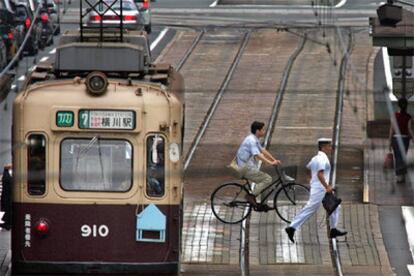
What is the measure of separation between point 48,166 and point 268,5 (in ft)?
124

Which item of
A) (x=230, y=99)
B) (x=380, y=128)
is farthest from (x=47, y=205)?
(x=230, y=99)

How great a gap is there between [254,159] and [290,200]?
0.91 meters

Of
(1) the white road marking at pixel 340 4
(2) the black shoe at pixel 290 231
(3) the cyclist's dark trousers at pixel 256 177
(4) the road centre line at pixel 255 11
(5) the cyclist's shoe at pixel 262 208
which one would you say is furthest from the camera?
(1) the white road marking at pixel 340 4

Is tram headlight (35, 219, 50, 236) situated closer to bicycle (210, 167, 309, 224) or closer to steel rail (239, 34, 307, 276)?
steel rail (239, 34, 307, 276)

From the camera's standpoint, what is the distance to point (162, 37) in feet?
154

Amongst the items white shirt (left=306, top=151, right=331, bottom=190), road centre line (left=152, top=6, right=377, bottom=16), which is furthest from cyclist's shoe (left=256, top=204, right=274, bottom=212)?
road centre line (left=152, top=6, right=377, bottom=16)

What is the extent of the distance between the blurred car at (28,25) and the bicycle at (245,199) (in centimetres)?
1816

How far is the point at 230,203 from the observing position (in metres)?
23.0

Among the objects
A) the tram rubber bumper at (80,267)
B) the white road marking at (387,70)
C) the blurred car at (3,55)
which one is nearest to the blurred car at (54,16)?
the blurred car at (3,55)

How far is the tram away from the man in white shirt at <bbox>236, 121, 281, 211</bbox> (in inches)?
162

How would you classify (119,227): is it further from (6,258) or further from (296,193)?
(296,193)

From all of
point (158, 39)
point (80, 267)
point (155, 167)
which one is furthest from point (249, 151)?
point (158, 39)

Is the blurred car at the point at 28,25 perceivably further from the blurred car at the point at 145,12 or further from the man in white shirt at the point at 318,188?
the man in white shirt at the point at 318,188

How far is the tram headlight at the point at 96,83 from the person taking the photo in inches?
717
